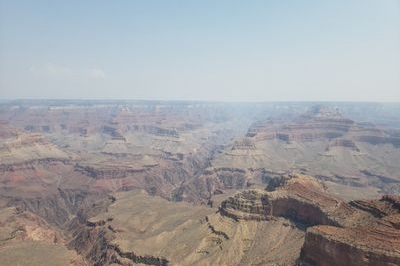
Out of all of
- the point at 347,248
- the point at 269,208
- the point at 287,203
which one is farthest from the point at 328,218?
the point at 347,248

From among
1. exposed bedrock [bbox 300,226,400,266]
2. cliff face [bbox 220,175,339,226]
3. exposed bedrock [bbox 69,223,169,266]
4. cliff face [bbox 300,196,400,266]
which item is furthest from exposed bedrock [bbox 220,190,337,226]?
exposed bedrock [bbox 69,223,169,266]

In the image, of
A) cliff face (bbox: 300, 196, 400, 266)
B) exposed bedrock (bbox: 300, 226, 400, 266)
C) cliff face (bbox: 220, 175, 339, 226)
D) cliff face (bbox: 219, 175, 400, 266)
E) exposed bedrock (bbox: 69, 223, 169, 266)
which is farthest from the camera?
exposed bedrock (bbox: 69, 223, 169, 266)

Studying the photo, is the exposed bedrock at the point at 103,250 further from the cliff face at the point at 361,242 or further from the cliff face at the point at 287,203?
the cliff face at the point at 361,242

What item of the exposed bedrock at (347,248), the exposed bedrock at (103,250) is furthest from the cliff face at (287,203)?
the exposed bedrock at (103,250)

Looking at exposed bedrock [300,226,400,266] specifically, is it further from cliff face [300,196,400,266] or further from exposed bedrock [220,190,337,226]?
exposed bedrock [220,190,337,226]

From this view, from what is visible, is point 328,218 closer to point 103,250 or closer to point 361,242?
point 361,242

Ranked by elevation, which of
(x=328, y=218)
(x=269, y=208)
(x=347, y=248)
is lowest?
(x=269, y=208)

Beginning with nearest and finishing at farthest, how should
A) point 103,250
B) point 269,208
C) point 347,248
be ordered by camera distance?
1. point 347,248
2. point 269,208
3. point 103,250

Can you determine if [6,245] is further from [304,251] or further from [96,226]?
[304,251]

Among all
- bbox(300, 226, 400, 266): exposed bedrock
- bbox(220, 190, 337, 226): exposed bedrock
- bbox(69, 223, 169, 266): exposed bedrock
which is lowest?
bbox(69, 223, 169, 266): exposed bedrock

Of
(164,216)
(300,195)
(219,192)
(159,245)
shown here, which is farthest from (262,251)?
(219,192)

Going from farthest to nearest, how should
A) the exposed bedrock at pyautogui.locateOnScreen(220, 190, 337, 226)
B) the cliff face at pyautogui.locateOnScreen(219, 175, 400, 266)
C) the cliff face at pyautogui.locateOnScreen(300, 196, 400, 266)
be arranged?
the exposed bedrock at pyautogui.locateOnScreen(220, 190, 337, 226), the cliff face at pyautogui.locateOnScreen(219, 175, 400, 266), the cliff face at pyautogui.locateOnScreen(300, 196, 400, 266)
